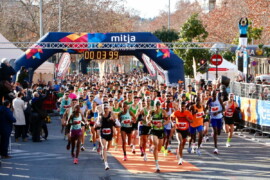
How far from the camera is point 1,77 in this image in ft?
54.8

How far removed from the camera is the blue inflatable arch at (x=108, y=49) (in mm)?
29750

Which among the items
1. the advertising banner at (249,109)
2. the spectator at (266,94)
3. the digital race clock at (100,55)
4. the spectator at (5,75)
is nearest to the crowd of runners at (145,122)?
the spectator at (5,75)

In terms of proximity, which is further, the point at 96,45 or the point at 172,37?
the point at 172,37

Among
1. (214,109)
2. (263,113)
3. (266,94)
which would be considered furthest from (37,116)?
(266,94)

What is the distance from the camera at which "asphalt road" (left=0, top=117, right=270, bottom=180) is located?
13281 millimetres

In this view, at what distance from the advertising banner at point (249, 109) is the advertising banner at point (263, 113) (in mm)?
452

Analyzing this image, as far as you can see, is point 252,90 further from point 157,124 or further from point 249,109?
point 157,124

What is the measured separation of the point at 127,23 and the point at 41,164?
7373 centimetres

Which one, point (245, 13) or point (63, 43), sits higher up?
point (245, 13)

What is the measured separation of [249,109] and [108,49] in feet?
34.4

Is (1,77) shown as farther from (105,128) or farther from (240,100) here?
(240,100)

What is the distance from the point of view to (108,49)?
30.7 m

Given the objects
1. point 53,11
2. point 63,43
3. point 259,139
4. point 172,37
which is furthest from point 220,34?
point 259,139

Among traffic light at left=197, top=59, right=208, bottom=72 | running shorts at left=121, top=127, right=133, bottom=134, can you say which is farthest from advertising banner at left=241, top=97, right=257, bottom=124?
traffic light at left=197, top=59, right=208, bottom=72
